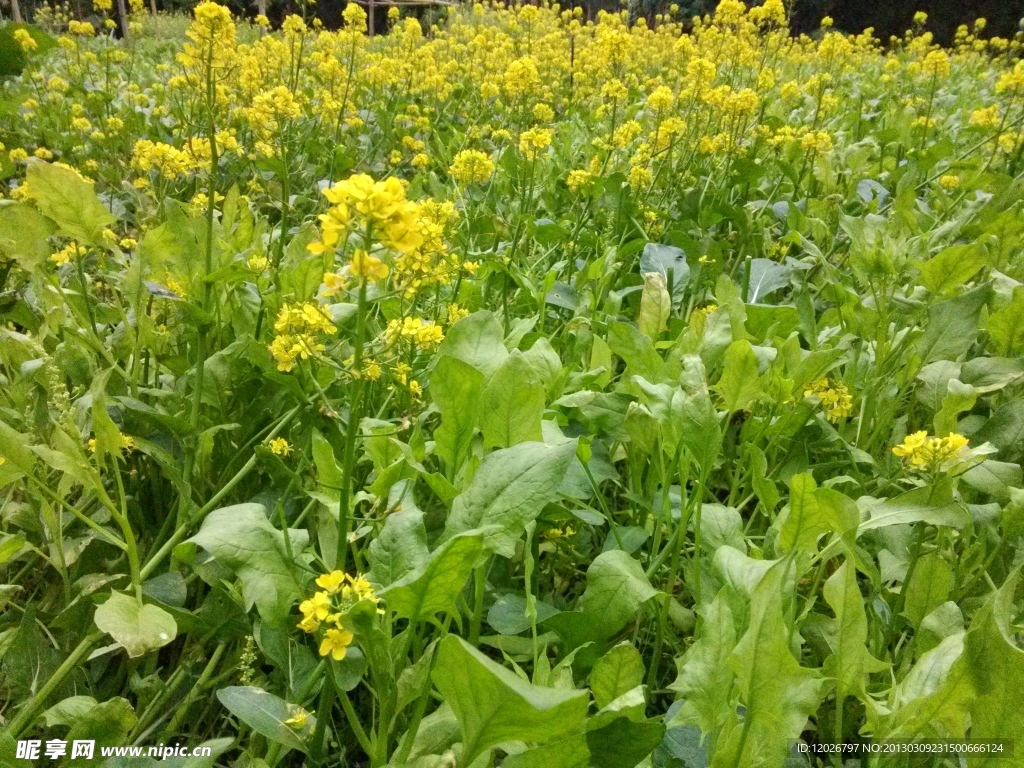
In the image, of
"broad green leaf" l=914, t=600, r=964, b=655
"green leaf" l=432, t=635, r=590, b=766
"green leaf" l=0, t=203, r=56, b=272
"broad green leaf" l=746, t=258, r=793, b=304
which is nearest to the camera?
"green leaf" l=432, t=635, r=590, b=766

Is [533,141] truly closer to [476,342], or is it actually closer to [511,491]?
[476,342]

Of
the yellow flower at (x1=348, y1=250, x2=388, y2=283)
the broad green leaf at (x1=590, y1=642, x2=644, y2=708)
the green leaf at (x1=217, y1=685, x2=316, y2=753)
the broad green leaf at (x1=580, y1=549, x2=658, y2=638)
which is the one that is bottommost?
the green leaf at (x1=217, y1=685, x2=316, y2=753)

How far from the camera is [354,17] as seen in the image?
8.37 ft

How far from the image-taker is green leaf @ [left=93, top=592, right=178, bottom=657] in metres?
0.98

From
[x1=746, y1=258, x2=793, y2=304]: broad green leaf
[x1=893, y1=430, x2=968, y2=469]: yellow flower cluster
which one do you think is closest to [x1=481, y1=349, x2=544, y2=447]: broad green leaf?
[x1=893, y1=430, x2=968, y2=469]: yellow flower cluster

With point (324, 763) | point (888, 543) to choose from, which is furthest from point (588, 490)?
point (324, 763)

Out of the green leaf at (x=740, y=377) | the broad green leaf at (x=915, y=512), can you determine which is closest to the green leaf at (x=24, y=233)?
the green leaf at (x=740, y=377)

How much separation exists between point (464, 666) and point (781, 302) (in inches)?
79.9

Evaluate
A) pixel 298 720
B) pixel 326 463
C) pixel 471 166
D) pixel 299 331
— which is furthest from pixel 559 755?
pixel 471 166

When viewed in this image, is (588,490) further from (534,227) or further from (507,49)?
(507,49)

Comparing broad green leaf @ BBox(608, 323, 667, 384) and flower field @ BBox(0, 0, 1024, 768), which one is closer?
flower field @ BBox(0, 0, 1024, 768)

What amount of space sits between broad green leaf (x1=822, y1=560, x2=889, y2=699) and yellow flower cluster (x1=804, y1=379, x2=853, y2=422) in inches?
26.9

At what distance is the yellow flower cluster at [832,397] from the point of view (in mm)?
1562

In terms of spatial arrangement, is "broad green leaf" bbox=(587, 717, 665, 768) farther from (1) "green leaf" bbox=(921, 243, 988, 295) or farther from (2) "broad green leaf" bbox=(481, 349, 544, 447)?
(1) "green leaf" bbox=(921, 243, 988, 295)
